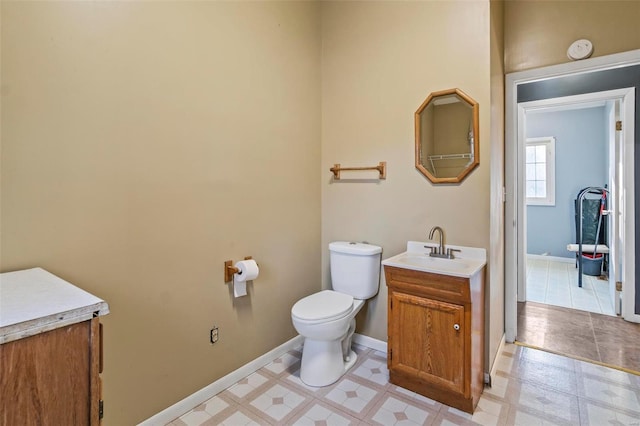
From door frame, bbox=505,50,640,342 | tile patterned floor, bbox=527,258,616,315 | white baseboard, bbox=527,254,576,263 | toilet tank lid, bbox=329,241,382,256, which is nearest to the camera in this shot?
door frame, bbox=505,50,640,342

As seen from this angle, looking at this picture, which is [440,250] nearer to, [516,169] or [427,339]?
[427,339]

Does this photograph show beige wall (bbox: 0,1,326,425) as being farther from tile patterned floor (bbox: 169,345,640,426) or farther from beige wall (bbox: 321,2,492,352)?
beige wall (bbox: 321,2,492,352)

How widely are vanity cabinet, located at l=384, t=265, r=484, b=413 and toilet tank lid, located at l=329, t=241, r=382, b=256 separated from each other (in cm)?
37

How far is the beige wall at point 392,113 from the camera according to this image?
80.6 inches

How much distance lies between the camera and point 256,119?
2.17 m

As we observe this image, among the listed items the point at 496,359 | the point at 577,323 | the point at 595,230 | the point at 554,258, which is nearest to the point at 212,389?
the point at 496,359

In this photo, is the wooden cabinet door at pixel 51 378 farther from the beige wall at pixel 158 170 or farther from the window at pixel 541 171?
the window at pixel 541 171

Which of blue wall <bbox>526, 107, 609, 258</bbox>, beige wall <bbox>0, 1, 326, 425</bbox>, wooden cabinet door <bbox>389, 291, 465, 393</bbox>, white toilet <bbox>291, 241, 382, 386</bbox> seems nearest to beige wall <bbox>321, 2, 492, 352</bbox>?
white toilet <bbox>291, 241, 382, 386</bbox>

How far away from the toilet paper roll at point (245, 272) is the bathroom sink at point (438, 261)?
0.81 metres

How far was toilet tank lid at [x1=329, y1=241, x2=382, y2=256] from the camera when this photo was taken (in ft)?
7.80

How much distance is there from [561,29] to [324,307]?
2575 mm

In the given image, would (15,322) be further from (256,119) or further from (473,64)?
(473,64)

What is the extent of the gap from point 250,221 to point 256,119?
673 mm

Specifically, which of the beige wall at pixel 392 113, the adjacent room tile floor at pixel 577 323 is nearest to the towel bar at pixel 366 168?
the beige wall at pixel 392 113
